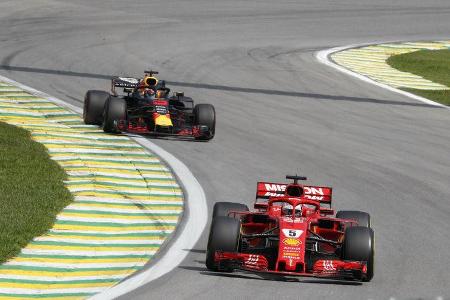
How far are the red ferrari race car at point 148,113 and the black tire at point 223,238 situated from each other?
10.6 metres

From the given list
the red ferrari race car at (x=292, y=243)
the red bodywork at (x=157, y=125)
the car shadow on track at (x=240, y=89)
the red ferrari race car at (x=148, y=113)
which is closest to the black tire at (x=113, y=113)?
the red ferrari race car at (x=148, y=113)

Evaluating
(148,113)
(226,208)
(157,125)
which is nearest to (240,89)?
(148,113)

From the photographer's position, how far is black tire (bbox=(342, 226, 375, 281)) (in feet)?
45.8

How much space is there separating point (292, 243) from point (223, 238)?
804 mm

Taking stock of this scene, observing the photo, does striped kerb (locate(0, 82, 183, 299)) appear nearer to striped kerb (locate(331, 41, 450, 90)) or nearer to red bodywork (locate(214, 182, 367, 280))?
red bodywork (locate(214, 182, 367, 280))

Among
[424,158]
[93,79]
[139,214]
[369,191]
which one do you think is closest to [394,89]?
[93,79]

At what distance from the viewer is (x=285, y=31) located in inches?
1889

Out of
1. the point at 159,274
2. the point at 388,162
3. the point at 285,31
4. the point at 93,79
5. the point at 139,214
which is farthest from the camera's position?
the point at 285,31

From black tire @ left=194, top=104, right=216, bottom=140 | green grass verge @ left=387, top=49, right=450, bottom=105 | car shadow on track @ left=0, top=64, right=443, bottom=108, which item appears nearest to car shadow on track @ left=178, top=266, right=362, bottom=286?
black tire @ left=194, top=104, right=216, bottom=140

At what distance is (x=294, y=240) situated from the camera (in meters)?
14.0

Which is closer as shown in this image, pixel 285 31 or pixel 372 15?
pixel 285 31

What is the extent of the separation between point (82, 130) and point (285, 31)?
23915mm

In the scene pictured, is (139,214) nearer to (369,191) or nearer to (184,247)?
(184,247)

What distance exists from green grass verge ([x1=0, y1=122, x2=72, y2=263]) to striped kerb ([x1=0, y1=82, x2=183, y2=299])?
17cm
